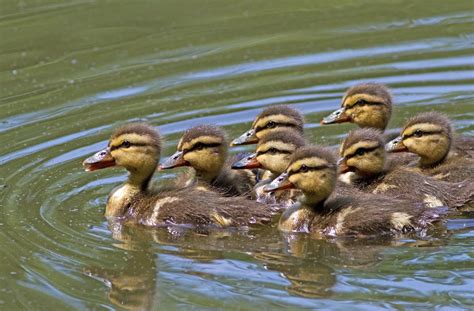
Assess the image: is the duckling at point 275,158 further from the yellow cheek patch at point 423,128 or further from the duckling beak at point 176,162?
the yellow cheek patch at point 423,128

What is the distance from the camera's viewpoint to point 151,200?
783cm

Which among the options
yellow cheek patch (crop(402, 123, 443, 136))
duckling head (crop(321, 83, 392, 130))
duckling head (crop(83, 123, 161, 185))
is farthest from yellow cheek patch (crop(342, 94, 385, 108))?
duckling head (crop(83, 123, 161, 185))

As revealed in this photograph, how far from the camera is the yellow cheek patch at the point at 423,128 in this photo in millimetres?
7910

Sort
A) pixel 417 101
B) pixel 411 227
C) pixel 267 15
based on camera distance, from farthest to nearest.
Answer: pixel 267 15
pixel 417 101
pixel 411 227

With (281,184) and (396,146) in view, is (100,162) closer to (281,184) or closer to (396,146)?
(281,184)

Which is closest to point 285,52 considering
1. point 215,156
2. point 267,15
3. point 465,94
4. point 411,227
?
point 267,15

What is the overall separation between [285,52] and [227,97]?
1.15 m


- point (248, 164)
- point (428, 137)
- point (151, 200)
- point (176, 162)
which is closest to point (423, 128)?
point (428, 137)

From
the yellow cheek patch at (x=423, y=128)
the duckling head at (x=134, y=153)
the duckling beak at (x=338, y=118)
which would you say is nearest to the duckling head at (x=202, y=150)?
the duckling head at (x=134, y=153)

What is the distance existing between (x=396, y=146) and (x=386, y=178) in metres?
0.37

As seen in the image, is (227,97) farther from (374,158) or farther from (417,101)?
(374,158)

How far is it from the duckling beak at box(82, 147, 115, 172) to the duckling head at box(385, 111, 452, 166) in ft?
5.69

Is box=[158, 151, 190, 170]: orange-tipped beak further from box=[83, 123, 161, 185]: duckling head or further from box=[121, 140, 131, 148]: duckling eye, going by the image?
box=[121, 140, 131, 148]: duckling eye

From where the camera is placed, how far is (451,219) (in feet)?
24.4
